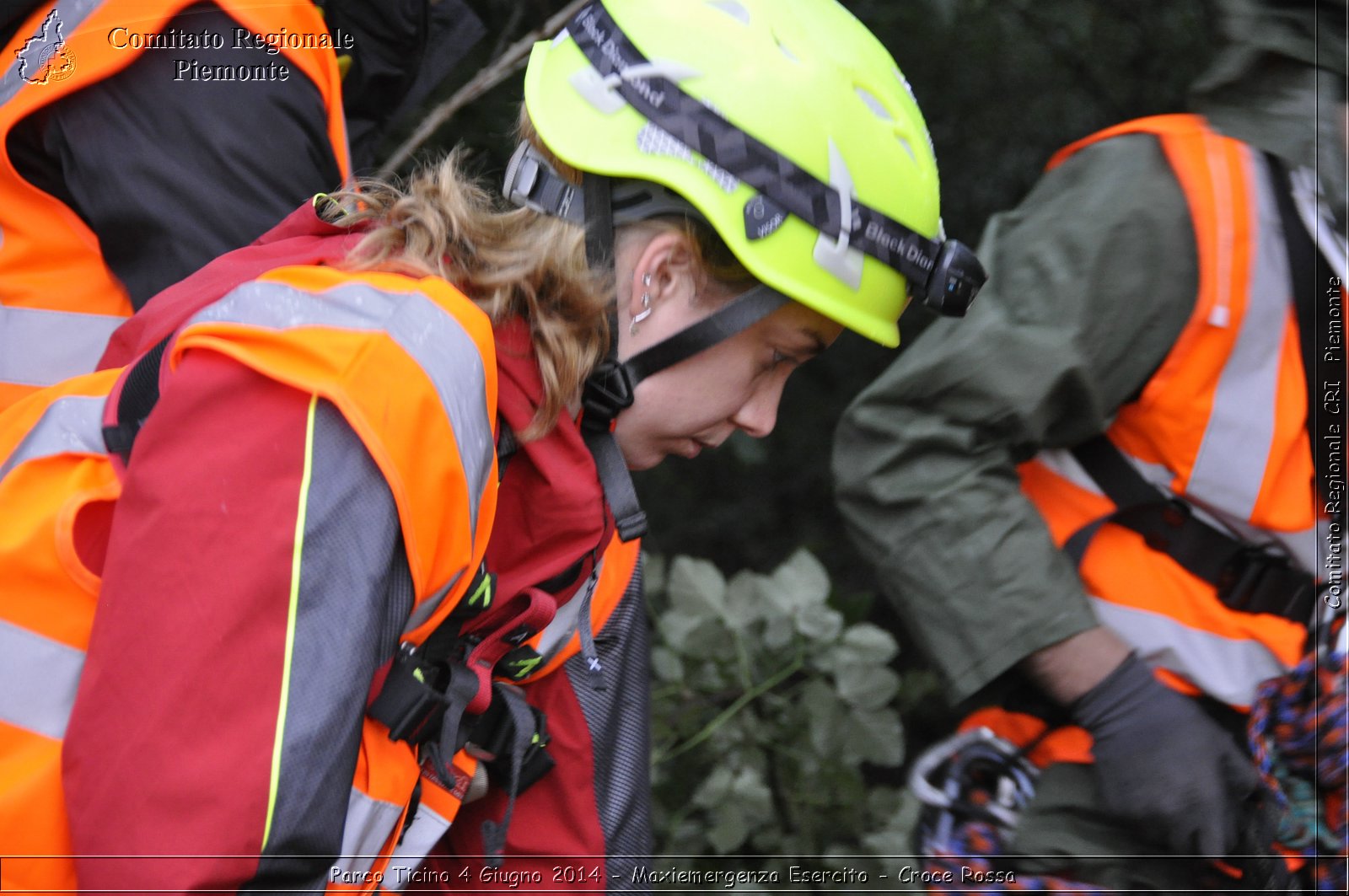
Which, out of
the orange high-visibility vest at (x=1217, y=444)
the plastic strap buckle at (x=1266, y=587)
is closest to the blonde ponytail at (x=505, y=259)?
the orange high-visibility vest at (x=1217, y=444)

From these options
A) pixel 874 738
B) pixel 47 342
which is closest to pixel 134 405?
pixel 47 342

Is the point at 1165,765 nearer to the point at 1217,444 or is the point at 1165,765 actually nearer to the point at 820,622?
the point at 1217,444

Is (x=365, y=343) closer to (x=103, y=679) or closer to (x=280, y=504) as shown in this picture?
(x=280, y=504)

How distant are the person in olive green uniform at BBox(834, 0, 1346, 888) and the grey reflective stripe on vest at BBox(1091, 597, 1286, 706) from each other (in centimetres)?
6

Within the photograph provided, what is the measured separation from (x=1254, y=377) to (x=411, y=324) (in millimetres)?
1373

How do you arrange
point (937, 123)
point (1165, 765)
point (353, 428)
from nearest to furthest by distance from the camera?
point (353, 428) < point (1165, 765) < point (937, 123)

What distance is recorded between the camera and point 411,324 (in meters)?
1.39

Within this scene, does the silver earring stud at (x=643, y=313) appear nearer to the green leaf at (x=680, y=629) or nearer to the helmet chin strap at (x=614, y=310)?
the helmet chin strap at (x=614, y=310)

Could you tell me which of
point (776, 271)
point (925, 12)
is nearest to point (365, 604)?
point (776, 271)

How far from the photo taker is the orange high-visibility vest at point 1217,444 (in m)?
2.01

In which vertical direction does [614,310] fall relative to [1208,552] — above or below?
above

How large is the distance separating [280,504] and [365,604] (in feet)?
0.43

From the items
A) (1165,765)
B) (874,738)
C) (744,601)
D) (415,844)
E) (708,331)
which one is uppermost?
(708,331)

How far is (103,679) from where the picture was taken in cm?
126
